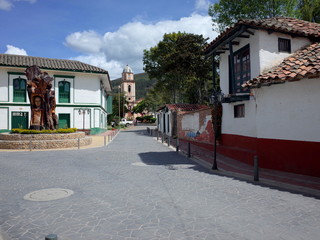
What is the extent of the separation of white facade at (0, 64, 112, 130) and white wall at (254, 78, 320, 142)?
22620 mm

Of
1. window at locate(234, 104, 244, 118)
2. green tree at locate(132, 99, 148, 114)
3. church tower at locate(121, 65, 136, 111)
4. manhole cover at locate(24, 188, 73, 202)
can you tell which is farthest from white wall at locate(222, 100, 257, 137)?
church tower at locate(121, 65, 136, 111)

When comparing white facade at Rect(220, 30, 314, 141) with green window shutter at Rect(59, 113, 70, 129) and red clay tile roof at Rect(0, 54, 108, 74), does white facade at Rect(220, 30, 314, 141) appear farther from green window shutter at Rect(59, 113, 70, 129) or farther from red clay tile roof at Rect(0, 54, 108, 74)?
green window shutter at Rect(59, 113, 70, 129)

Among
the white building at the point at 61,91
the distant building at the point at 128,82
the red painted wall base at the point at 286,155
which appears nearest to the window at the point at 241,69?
the red painted wall base at the point at 286,155

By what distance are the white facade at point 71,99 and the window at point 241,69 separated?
20.2 meters

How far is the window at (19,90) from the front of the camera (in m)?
26.5

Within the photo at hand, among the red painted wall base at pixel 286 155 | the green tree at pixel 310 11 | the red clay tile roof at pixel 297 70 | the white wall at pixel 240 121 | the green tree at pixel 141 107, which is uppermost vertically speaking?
the green tree at pixel 310 11

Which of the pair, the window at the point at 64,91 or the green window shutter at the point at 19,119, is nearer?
the green window shutter at the point at 19,119

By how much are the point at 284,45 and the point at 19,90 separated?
26798 millimetres

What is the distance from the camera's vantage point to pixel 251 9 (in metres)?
20.1

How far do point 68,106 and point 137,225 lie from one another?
25.8 m

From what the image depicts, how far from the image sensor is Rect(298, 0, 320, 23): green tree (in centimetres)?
1947

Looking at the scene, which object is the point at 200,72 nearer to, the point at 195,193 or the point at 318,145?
the point at 318,145

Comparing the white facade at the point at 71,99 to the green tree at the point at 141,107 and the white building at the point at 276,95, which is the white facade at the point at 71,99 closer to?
the white building at the point at 276,95

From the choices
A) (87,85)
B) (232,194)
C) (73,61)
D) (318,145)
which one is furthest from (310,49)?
(73,61)
